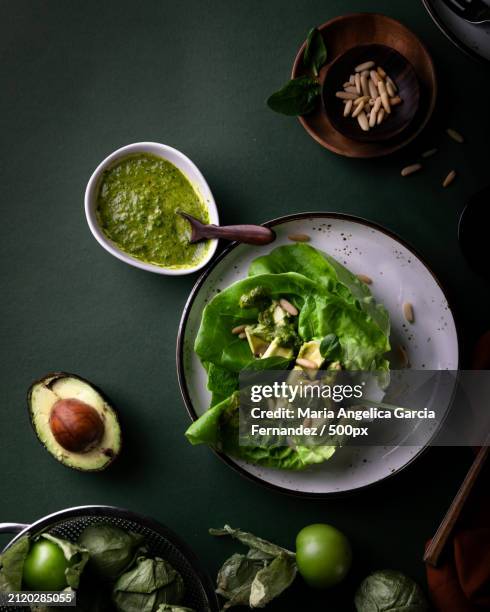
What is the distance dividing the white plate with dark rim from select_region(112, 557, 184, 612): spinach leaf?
1.16 feet

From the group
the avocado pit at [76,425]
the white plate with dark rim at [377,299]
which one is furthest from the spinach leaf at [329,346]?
the avocado pit at [76,425]

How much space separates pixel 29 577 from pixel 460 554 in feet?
3.86

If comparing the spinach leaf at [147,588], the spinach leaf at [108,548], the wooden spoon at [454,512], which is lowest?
the wooden spoon at [454,512]

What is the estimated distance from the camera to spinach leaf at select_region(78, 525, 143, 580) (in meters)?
1.82

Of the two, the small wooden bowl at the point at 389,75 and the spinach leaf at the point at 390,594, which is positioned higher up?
the small wooden bowl at the point at 389,75

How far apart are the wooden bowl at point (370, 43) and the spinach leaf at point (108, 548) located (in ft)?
4.19

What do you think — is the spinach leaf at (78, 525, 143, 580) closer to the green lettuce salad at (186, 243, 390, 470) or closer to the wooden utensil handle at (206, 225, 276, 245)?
the green lettuce salad at (186, 243, 390, 470)

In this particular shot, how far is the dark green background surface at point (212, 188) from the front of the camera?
2.11 metres

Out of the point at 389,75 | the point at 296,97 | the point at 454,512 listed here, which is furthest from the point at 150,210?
the point at 454,512

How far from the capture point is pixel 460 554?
1931 millimetres

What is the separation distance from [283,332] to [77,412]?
0.65 metres

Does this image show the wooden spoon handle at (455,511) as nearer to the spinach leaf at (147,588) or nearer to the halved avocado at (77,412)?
the spinach leaf at (147,588)

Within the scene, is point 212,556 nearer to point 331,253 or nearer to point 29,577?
point 29,577

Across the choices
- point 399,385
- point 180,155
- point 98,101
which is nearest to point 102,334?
point 180,155
